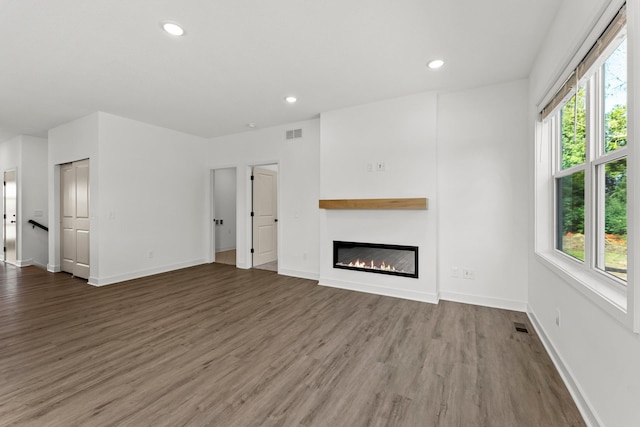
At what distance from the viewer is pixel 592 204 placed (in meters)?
1.79

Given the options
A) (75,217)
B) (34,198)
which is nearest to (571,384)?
(75,217)

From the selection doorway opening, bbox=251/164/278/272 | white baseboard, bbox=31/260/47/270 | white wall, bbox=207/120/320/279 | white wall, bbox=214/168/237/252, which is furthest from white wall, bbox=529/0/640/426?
white baseboard, bbox=31/260/47/270

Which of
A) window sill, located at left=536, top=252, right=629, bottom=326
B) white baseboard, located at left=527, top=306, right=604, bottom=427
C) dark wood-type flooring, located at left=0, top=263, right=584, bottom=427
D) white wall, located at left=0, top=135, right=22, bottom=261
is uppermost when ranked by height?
white wall, located at left=0, top=135, right=22, bottom=261

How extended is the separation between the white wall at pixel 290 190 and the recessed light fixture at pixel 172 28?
2560 mm

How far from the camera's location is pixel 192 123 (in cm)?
483

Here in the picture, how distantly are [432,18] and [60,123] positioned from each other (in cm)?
600

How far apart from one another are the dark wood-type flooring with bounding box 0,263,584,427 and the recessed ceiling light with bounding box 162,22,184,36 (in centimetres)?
268

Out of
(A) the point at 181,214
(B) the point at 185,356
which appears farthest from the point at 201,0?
(A) the point at 181,214

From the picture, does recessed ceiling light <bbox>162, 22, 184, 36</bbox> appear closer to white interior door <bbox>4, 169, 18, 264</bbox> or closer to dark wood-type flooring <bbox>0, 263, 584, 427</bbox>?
dark wood-type flooring <bbox>0, 263, 584, 427</bbox>

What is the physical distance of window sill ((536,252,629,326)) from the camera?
51.1 inches

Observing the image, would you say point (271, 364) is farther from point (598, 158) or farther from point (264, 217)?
point (264, 217)

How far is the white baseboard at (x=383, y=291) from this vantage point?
345 cm

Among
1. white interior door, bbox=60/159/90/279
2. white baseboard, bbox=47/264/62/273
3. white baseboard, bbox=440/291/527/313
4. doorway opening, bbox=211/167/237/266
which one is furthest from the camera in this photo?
doorway opening, bbox=211/167/237/266

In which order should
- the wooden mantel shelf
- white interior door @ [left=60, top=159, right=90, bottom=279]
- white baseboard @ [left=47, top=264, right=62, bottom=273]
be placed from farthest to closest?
white baseboard @ [left=47, top=264, right=62, bottom=273], white interior door @ [left=60, top=159, right=90, bottom=279], the wooden mantel shelf
